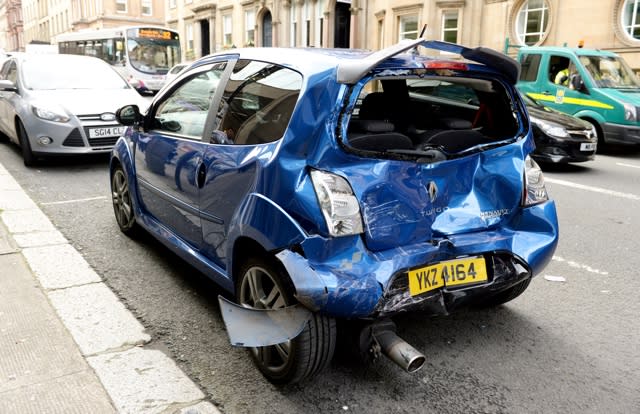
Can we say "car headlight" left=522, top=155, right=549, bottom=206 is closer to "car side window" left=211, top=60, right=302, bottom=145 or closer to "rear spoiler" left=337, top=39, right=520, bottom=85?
"rear spoiler" left=337, top=39, right=520, bottom=85

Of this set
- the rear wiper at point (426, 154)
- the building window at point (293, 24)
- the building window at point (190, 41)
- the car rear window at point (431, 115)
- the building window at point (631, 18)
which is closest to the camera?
the rear wiper at point (426, 154)

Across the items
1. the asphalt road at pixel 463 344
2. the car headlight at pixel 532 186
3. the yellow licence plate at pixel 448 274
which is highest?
the car headlight at pixel 532 186

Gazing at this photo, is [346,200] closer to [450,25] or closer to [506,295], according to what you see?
[506,295]

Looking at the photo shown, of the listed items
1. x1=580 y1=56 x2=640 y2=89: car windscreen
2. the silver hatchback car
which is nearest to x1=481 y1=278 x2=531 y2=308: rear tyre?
the silver hatchback car

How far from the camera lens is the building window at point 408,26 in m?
26.4

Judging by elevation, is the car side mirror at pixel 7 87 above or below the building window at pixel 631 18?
below

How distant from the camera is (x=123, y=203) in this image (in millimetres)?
5203

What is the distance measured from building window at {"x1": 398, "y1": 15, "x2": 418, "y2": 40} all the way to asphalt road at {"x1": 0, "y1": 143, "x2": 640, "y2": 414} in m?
22.5

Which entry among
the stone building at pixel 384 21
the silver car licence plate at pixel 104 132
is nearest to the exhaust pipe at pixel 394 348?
the silver car licence plate at pixel 104 132

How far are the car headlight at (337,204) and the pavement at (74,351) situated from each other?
3.40 ft

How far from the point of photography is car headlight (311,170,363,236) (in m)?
2.61

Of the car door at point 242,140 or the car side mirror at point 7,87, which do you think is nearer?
the car door at point 242,140

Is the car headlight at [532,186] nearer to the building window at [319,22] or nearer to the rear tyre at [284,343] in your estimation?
the rear tyre at [284,343]

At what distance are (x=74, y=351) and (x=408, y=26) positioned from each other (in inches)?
1028
